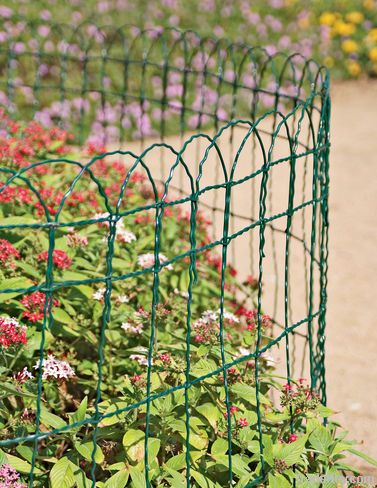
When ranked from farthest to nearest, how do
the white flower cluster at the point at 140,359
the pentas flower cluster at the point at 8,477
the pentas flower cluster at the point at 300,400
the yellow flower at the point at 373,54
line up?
the yellow flower at the point at 373,54
the white flower cluster at the point at 140,359
the pentas flower cluster at the point at 300,400
the pentas flower cluster at the point at 8,477

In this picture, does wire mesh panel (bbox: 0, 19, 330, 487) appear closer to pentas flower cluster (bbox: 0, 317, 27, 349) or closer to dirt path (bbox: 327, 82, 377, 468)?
pentas flower cluster (bbox: 0, 317, 27, 349)

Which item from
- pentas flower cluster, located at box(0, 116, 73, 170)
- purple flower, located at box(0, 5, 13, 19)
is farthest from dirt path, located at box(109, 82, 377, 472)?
purple flower, located at box(0, 5, 13, 19)

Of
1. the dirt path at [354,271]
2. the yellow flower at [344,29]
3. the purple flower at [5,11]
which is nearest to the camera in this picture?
the dirt path at [354,271]

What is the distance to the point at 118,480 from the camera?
2303 millimetres

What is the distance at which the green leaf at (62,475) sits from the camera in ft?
7.43

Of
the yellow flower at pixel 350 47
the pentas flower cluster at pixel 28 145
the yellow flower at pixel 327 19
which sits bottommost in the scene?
the pentas flower cluster at pixel 28 145

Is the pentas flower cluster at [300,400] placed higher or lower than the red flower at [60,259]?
lower

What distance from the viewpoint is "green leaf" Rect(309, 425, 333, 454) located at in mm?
2615

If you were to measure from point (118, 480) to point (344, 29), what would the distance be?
874 centimetres

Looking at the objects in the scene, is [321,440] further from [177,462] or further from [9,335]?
[9,335]

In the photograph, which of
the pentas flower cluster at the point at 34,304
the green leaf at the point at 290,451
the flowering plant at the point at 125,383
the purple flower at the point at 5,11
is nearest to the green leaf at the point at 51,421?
the flowering plant at the point at 125,383

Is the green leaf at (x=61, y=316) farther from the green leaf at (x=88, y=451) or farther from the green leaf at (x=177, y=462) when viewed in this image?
the green leaf at (x=177, y=462)

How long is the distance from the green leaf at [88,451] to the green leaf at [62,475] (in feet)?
0.19

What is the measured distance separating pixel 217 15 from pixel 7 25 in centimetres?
307
